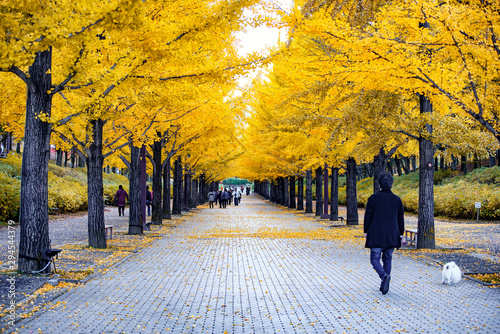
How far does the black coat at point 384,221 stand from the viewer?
6.91m

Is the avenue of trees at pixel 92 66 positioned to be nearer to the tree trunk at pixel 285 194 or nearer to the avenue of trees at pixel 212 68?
the avenue of trees at pixel 212 68

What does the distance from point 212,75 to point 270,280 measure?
145 inches

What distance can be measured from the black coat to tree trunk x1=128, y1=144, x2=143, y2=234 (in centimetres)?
951

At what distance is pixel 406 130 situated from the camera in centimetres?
1208

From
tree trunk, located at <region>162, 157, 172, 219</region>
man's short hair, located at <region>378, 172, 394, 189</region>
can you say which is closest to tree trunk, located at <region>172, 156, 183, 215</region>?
tree trunk, located at <region>162, 157, 172, 219</region>

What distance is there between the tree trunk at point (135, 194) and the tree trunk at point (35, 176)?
697cm

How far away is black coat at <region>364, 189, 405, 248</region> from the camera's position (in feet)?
22.7

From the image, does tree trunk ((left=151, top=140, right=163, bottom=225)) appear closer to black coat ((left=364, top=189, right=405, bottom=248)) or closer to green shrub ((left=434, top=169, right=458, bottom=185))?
black coat ((left=364, top=189, right=405, bottom=248))

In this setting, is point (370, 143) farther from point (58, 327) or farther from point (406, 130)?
point (58, 327)

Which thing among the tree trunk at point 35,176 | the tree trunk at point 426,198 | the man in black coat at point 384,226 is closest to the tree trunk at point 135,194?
the tree trunk at point 35,176

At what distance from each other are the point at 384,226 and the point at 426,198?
223 inches

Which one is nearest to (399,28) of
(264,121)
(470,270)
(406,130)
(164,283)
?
(406,130)

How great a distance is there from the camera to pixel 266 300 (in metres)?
6.43

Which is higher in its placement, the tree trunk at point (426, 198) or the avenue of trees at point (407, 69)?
the avenue of trees at point (407, 69)
